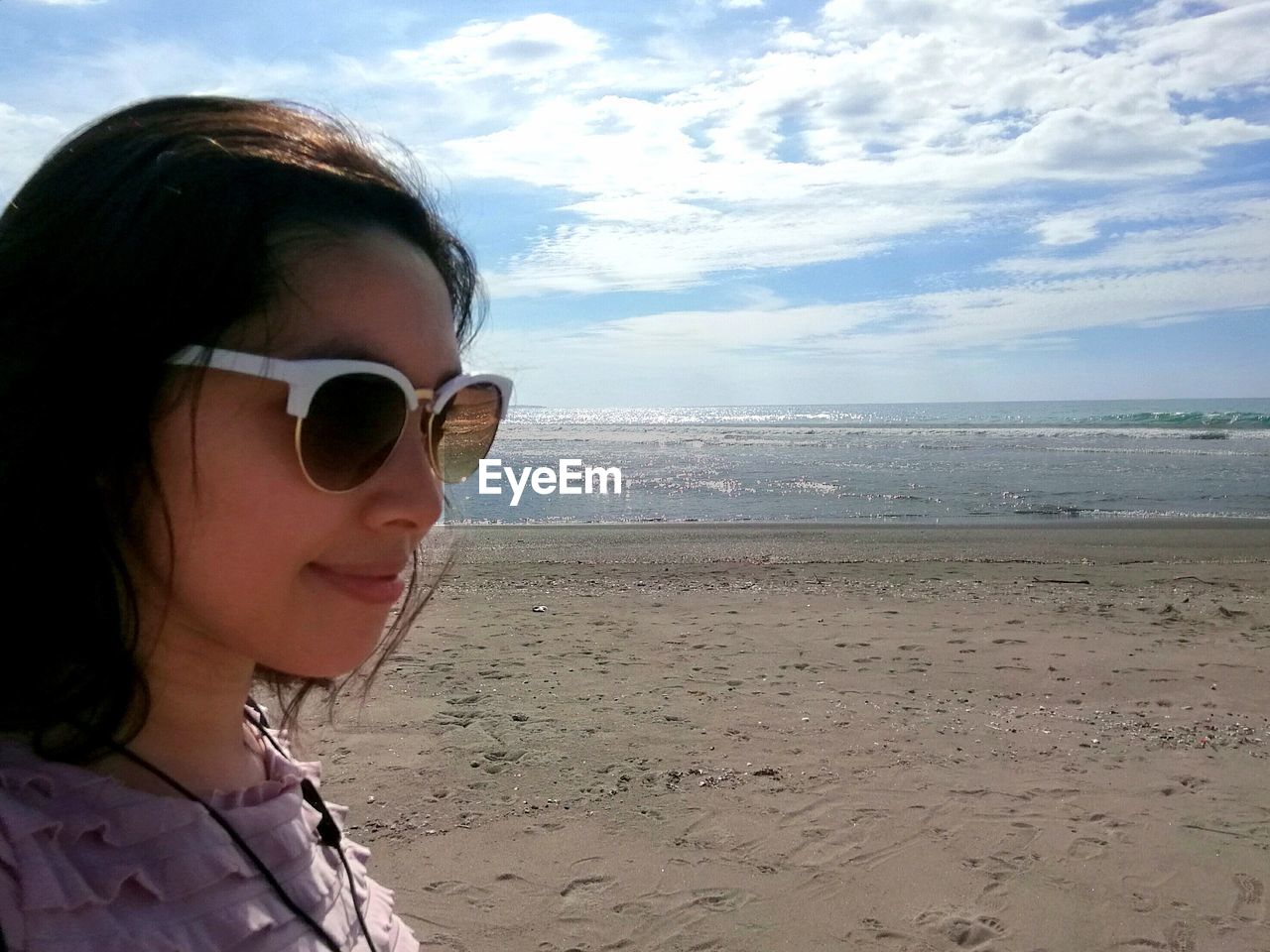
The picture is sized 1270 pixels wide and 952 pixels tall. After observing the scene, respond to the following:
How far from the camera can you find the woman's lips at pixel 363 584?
3.13 ft

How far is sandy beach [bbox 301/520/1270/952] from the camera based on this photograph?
13.0 ft

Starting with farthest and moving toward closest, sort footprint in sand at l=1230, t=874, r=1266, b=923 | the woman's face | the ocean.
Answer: the ocean, footprint in sand at l=1230, t=874, r=1266, b=923, the woman's face

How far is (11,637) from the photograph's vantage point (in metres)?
0.91

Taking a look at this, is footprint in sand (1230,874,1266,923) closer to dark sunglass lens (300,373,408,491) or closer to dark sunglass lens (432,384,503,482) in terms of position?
dark sunglass lens (432,384,503,482)

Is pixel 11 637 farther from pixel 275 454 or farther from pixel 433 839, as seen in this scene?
pixel 433 839

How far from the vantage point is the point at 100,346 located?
88 cm

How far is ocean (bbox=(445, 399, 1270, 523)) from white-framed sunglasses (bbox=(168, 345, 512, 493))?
33.2 ft

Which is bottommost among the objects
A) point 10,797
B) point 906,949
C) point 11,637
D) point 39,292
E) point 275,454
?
point 906,949

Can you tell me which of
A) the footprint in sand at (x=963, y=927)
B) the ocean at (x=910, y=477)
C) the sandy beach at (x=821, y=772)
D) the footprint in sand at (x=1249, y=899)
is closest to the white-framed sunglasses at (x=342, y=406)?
the sandy beach at (x=821, y=772)

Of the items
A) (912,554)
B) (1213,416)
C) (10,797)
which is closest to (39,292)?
(10,797)

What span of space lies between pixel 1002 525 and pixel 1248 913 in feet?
43.3

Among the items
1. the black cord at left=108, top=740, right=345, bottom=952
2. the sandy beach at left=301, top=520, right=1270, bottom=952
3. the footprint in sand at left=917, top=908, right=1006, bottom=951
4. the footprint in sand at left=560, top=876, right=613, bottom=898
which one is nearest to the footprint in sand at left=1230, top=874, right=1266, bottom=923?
the sandy beach at left=301, top=520, right=1270, bottom=952

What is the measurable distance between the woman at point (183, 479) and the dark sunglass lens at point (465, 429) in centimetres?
11

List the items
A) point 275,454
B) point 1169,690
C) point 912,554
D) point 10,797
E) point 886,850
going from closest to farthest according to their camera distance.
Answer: point 10,797
point 275,454
point 886,850
point 1169,690
point 912,554
